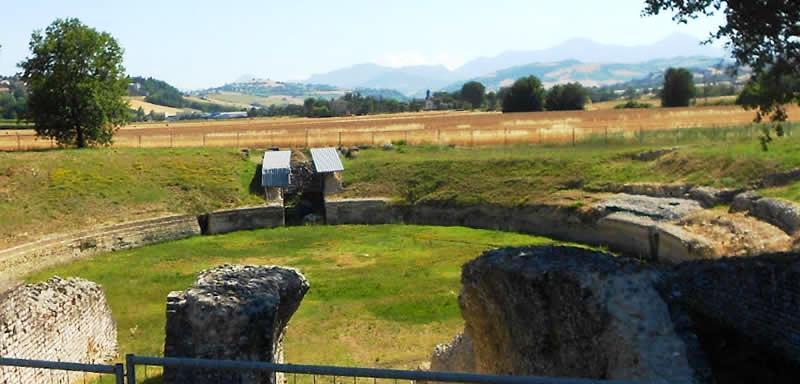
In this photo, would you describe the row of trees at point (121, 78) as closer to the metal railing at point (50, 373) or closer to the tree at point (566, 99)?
the tree at point (566, 99)

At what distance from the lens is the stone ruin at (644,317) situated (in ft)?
33.2

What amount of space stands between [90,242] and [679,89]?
240 ft

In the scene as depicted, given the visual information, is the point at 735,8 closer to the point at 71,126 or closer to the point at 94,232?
the point at 94,232

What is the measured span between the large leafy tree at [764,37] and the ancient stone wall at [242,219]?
24.2 metres

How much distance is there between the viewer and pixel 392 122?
239 ft

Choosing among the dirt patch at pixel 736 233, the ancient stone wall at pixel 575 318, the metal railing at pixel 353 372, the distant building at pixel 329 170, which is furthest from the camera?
the distant building at pixel 329 170

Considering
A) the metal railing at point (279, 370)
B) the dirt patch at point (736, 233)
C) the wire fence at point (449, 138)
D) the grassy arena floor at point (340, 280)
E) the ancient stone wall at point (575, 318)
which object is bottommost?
the grassy arena floor at point (340, 280)

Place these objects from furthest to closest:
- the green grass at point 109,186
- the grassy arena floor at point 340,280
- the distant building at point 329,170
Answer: the distant building at point 329,170 → the green grass at point 109,186 → the grassy arena floor at point 340,280

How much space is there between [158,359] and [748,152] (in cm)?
2835

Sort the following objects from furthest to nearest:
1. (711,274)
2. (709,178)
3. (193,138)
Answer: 1. (193,138)
2. (709,178)
3. (711,274)

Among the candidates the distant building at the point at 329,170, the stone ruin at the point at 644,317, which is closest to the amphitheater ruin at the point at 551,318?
the stone ruin at the point at 644,317

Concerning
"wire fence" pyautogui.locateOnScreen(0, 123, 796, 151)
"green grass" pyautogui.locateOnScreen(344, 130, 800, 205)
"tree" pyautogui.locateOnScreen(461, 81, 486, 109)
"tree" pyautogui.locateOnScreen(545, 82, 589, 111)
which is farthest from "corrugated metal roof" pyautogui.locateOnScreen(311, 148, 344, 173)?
"tree" pyautogui.locateOnScreen(461, 81, 486, 109)

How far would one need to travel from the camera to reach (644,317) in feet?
34.3

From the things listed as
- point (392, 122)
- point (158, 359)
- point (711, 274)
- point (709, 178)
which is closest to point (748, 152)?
point (709, 178)
